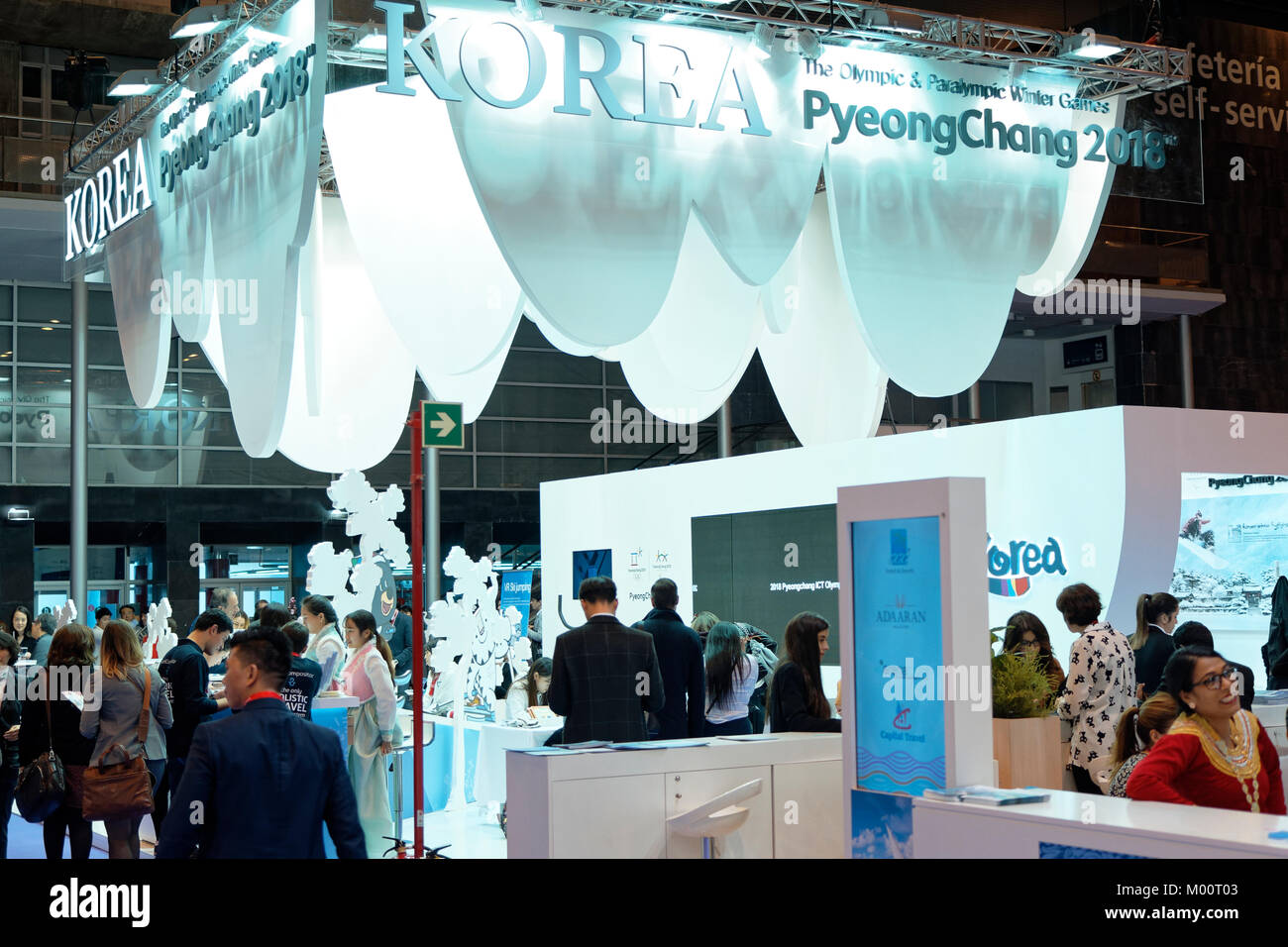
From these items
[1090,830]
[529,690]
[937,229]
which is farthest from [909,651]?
[529,690]

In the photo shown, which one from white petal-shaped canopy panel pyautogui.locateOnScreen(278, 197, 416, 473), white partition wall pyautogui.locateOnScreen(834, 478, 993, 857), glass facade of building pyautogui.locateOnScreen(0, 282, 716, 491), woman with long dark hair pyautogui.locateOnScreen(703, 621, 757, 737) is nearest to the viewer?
white partition wall pyautogui.locateOnScreen(834, 478, 993, 857)

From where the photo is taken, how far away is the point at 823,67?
6.89 meters

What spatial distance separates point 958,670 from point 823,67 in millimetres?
3676

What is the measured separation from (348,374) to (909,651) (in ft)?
16.8

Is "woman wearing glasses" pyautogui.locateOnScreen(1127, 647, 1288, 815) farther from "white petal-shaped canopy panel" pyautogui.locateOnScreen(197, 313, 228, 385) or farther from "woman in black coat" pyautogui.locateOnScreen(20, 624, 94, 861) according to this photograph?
"white petal-shaped canopy panel" pyautogui.locateOnScreen(197, 313, 228, 385)

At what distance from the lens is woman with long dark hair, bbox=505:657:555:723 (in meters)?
9.12

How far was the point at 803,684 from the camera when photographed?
5.78 metres

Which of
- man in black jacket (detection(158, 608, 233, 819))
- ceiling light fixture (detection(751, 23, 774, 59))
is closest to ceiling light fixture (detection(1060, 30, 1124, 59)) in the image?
ceiling light fixture (detection(751, 23, 774, 59))

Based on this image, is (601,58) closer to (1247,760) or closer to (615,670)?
(615,670)

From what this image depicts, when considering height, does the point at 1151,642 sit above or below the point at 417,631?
below

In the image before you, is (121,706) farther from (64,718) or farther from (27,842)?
(27,842)

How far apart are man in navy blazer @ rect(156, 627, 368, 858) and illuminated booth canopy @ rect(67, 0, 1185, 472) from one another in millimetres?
2877

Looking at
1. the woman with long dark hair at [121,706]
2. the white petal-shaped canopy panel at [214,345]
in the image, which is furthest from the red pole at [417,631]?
the white petal-shaped canopy panel at [214,345]
